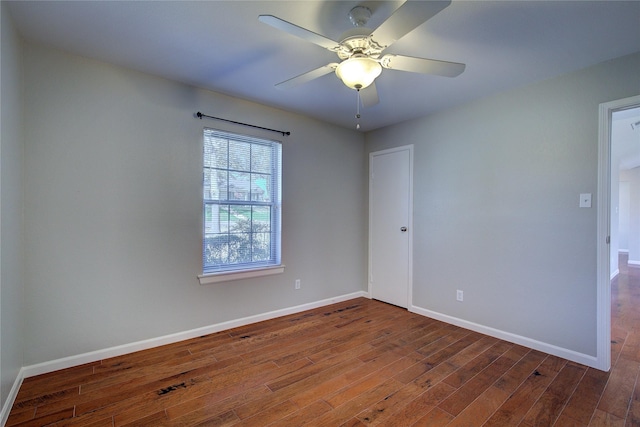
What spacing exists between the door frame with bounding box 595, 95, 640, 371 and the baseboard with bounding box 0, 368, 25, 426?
13.2ft

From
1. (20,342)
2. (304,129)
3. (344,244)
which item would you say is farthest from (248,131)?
(20,342)

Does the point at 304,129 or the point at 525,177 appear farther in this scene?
the point at 304,129

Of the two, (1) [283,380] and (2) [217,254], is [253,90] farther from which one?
(1) [283,380]

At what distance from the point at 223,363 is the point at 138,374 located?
0.60m

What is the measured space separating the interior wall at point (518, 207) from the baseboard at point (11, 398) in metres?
3.54

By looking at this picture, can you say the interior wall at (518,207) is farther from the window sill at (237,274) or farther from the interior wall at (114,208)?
the interior wall at (114,208)

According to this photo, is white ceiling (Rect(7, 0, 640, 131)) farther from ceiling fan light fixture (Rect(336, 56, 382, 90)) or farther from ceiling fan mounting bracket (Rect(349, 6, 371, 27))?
ceiling fan light fixture (Rect(336, 56, 382, 90))

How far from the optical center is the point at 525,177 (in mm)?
2684

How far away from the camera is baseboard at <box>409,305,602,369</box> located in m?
2.34

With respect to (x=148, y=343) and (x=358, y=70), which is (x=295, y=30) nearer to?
(x=358, y=70)

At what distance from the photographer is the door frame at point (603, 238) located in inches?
88.6

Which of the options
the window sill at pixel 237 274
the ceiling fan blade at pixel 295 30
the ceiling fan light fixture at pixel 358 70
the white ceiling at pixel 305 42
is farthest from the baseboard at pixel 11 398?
the ceiling fan light fixture at pixel 358 70

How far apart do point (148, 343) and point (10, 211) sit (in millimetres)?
1439

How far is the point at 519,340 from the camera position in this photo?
270 centimetres
